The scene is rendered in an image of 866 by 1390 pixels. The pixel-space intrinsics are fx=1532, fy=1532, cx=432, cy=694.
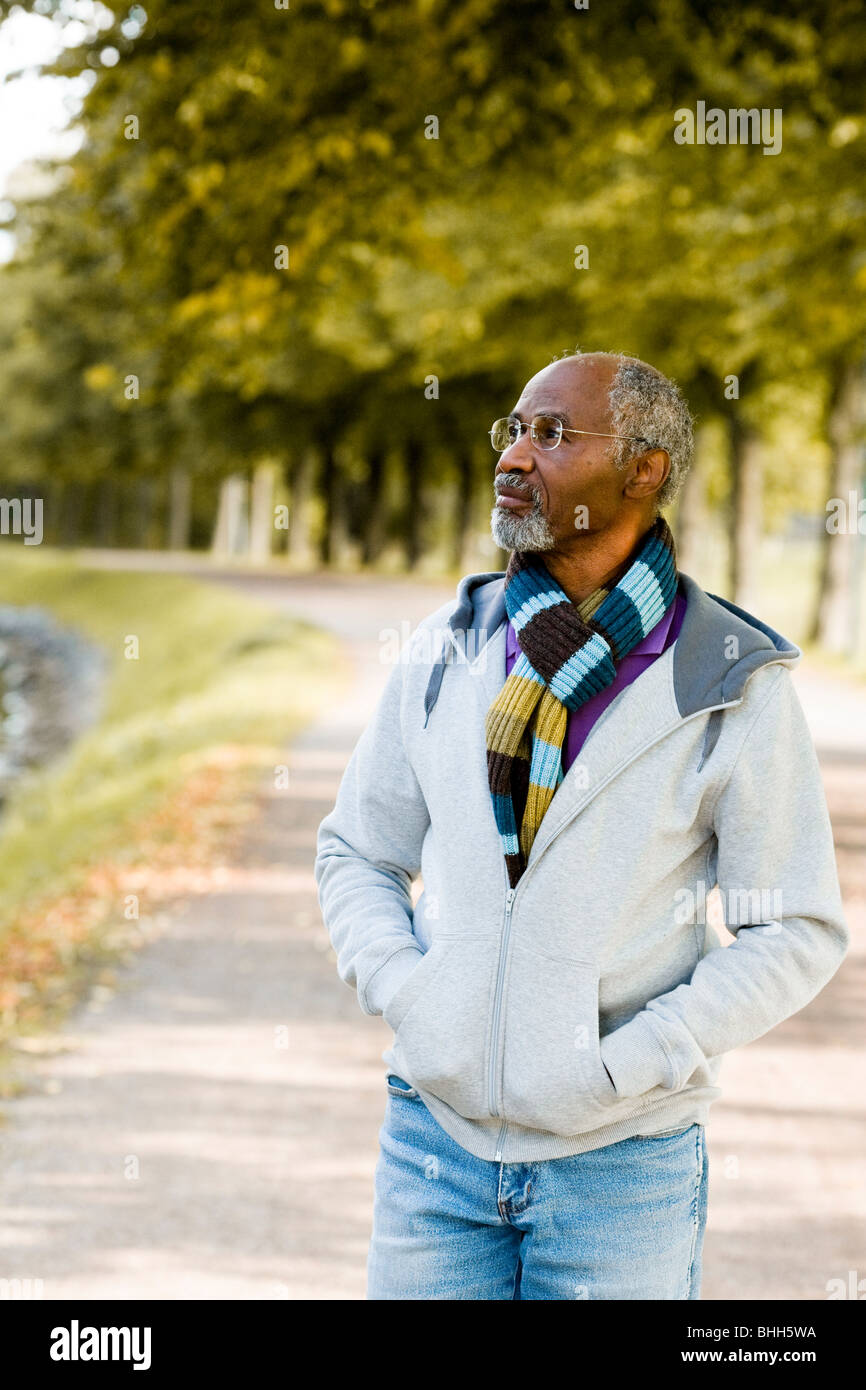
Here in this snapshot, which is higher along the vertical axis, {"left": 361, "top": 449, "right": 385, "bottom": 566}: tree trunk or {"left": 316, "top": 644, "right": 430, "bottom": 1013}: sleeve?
{"left": 361, "top": 449, "right": 385, "bottom": 566}: tree trunk

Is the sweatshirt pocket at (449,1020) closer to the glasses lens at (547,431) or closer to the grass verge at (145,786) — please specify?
the glasses lens at (547,431)

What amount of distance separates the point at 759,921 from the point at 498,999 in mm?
419

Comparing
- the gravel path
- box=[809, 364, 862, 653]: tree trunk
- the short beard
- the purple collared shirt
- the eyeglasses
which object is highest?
box=[809, 364, 862, 653]: tree trunk

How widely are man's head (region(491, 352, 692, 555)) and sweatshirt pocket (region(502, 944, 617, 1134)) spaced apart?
26.4 inches

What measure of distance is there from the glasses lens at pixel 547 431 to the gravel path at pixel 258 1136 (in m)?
2.72

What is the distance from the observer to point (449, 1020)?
2.37 meters

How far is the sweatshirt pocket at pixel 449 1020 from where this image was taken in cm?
235

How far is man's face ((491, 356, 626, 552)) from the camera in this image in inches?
94.7

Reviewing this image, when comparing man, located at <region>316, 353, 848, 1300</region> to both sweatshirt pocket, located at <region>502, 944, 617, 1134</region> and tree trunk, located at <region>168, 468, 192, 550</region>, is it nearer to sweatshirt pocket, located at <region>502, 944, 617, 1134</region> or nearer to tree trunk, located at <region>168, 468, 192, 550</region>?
sweatshirt pocket, located at <region>502, 944, 617, 1134</region>

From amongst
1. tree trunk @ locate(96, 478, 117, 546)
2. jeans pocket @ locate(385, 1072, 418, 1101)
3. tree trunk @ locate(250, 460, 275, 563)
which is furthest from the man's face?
tree trunk @ locate(96, 478, 117, 546)

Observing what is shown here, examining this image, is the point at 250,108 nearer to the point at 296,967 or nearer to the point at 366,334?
the point at 296,967

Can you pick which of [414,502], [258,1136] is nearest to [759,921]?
[258,1136]

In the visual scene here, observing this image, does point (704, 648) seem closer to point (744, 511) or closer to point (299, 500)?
point (744, 511)
